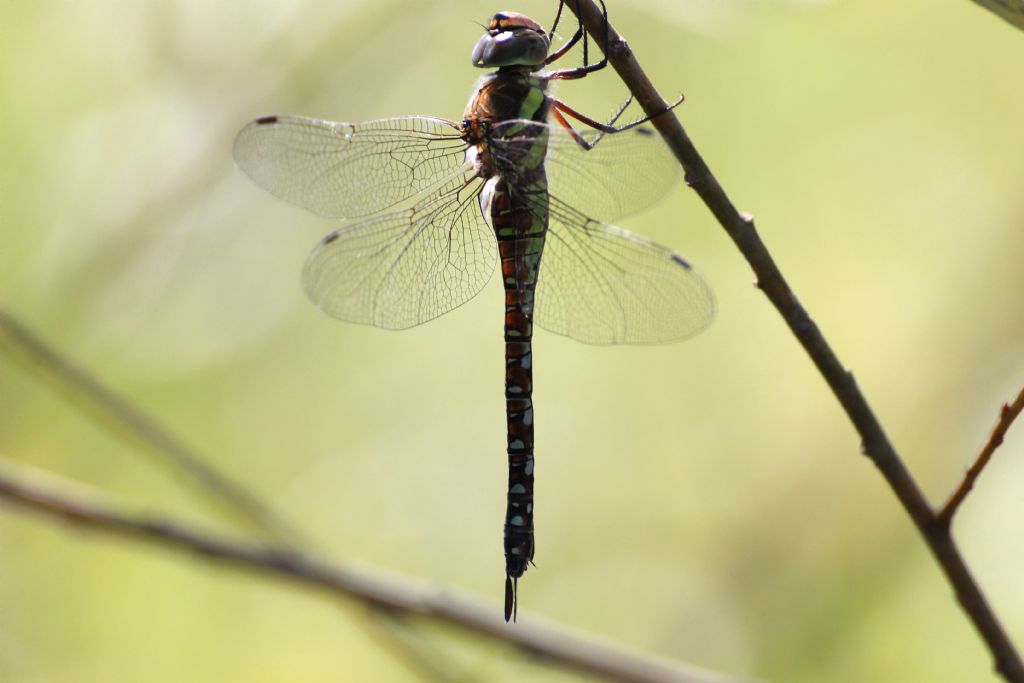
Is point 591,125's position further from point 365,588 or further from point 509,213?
point 365,588

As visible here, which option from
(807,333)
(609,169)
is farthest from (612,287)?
(807,333)

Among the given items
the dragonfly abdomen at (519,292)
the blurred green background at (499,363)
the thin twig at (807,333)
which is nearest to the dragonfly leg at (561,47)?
the dragonfly abdomen at (519,292)

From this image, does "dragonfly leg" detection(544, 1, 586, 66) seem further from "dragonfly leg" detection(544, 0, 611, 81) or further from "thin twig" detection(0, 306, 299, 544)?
"thin twig" detection(0, 306, 299, 544)

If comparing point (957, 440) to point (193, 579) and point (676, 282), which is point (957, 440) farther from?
point (193, 579)

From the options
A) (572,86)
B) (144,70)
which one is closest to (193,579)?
(144,70)

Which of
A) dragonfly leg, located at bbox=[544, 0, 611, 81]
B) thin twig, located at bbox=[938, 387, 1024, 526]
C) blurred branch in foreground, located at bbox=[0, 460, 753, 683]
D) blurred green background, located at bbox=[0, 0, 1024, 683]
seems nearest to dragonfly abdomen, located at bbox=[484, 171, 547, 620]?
dragonfly leg, located at bbox=[544, 0, 611, 81]

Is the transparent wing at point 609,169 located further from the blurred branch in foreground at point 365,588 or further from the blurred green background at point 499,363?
the blurred green background at point 499,363

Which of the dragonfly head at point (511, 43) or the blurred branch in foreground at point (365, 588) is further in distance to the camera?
the blurred branch in foreground at point (365, 588)

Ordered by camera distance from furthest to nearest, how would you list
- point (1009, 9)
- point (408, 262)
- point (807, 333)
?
point (408, 262), point (807, 333), point (1009, 9)
